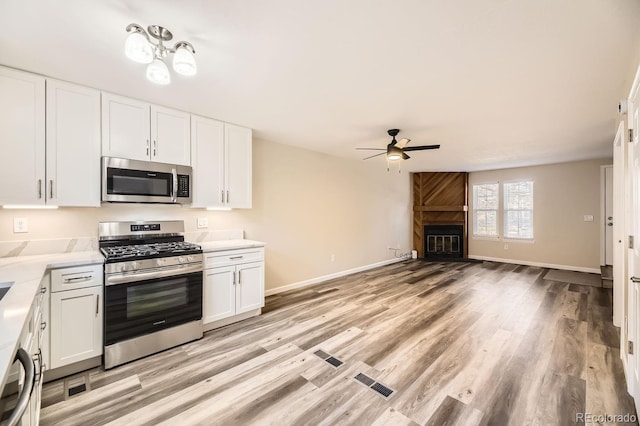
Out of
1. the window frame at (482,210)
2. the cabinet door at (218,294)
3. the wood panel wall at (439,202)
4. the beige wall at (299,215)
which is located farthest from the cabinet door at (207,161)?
the window frame at (482,210)

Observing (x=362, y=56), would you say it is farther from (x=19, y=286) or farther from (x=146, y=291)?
(x=146, y=291)

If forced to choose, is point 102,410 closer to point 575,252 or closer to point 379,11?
point 379,11

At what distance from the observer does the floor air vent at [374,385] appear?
2035 mm

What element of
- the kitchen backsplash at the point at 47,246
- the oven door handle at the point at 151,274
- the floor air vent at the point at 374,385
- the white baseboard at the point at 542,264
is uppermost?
the kitchen backsplash at the point at 47,246

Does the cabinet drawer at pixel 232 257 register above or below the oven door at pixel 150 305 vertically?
above

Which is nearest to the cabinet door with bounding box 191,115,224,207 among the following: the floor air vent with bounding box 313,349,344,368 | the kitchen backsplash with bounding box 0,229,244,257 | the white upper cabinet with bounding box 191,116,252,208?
the white upper cabinet with bounding box 191,116,252,208

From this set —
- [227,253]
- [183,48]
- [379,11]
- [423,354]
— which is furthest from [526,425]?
[183,48]

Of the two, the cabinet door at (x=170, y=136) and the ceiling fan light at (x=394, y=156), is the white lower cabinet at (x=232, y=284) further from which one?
the ceiling fan light at (x=394, y=156)

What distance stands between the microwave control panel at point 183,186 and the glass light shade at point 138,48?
62.6 inches

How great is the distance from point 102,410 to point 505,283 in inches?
230

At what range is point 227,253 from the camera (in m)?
3.15

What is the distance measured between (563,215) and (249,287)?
7014mm

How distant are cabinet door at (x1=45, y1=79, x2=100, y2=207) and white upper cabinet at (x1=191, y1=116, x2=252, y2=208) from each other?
899 millimetres

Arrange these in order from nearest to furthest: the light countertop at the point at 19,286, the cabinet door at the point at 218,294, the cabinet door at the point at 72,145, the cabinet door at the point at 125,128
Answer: the light countertop at the point at 19,286, the cabinet door at the point at 72,145, the cabinet door at the point at 125,128, the cabinet door at the point at 218,294
